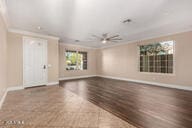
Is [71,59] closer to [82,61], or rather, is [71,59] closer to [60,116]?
[82,61]

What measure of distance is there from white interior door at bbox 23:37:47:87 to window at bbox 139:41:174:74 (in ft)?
19.2

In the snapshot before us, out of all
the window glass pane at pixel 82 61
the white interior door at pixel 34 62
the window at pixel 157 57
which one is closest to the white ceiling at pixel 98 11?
the white interior door at pixel 34 62

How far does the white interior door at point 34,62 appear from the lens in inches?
187

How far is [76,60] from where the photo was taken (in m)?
8.19

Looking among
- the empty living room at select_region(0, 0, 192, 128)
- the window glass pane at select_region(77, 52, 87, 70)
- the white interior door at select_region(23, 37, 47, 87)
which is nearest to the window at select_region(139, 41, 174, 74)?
the empty living room at select_region(0, 0, 192, 128)

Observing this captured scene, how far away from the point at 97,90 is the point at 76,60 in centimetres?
436

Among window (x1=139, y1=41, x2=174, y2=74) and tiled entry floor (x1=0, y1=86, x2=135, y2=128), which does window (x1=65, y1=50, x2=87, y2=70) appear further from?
tiled entry floor (x1=0, y1=86, x2=135, y2=128)

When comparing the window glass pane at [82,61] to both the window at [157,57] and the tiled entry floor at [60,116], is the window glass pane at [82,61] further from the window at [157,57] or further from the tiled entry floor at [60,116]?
the tiled entry floor at [60,116]

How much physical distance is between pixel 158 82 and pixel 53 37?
6.47 m

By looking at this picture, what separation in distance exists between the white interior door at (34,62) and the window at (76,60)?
7.96 ft

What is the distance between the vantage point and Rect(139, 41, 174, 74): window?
16.9ft

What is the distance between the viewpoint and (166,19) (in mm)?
3439

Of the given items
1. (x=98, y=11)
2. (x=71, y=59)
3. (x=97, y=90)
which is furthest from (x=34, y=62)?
(x=98, y=11)

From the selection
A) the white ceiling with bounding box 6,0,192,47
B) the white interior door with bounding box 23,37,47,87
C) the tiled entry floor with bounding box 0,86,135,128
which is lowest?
the tiled entry floor with bounding box 0,86,135,128
